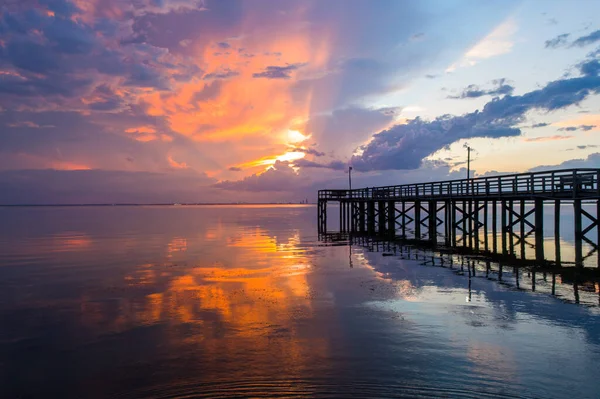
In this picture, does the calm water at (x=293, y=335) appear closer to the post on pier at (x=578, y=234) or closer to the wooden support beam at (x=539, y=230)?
the post on pier at (x=578, y=234)

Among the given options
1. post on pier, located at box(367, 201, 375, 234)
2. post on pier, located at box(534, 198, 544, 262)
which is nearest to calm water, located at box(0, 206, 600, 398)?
post on pier, located at box(534, 198, 544, 262)

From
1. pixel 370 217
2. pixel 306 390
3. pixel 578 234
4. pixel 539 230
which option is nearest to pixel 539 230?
pixel 539 230

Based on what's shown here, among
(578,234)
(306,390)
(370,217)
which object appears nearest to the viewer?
(306,390)

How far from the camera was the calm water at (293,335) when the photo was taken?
8297 mm

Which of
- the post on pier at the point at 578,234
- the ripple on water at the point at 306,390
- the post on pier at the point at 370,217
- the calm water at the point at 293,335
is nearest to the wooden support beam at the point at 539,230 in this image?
the post on pier at the point at 578,234

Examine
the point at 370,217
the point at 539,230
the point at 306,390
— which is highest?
the point at 370,217

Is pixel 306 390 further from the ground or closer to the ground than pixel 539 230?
closer to the ground

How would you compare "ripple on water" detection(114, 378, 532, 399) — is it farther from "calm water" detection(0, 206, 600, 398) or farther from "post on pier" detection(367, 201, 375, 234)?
"post on pier" detection(367, 201, 375, 234)

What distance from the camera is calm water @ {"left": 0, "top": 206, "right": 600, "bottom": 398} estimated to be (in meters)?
8.30

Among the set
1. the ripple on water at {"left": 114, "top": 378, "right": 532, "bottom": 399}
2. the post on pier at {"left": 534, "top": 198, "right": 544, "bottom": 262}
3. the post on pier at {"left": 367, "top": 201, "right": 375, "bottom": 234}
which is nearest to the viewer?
the ripple on water at {"left": 114, "top": 378, "right": 532, "bottom": 399}

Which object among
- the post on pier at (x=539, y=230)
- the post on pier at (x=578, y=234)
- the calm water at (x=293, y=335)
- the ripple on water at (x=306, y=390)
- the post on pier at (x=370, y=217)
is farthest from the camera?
the post on pier at (x=370, y=217)

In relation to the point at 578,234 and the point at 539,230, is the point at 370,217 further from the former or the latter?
the point at 578,234

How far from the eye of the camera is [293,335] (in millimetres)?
11320

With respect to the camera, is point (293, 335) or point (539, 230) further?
point (539, 230)
